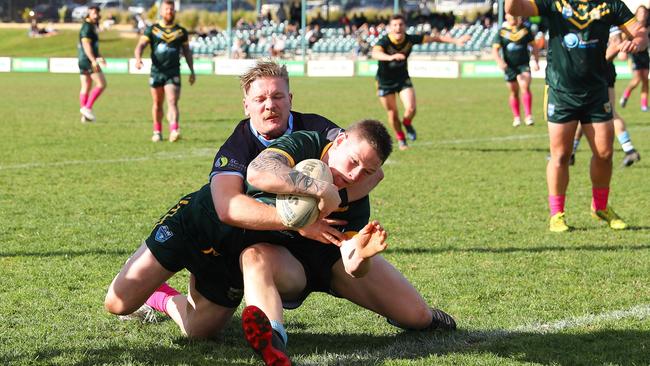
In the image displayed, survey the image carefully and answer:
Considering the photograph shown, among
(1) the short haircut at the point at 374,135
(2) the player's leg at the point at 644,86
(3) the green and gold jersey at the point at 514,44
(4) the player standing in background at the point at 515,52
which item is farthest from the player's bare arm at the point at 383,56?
(1) the short haircut at the point at 374,135

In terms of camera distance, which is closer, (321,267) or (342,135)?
(342,135)

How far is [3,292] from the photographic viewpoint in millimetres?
6129

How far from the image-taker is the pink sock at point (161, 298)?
5570mm

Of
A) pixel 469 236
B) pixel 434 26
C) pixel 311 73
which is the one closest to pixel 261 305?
pixel 469 236

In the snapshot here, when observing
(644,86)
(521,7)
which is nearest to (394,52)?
(521,7)

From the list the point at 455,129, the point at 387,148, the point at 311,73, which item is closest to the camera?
the point at 387,148

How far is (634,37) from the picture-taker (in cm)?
830

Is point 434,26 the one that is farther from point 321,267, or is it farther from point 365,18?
point 321,267

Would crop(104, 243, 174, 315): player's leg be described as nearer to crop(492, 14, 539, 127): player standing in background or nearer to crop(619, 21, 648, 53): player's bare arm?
crop(619, 21, 648, 53): player's bare arm

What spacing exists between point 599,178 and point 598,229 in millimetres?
477

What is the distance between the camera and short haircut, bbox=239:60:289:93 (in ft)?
16.1

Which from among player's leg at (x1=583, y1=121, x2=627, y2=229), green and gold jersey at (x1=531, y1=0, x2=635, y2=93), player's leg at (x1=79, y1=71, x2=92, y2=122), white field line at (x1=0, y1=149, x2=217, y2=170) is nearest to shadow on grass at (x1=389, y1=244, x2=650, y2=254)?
player's leg at (x1=583, y1=121, x2=627, y2=229)

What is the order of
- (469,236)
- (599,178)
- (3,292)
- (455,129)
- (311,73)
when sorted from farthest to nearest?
(311,73) < (455,129) < (599,178) < (469,236) < (3,292)

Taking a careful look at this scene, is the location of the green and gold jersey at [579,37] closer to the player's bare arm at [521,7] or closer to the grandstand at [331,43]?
the player's bare arm at [521,7]
